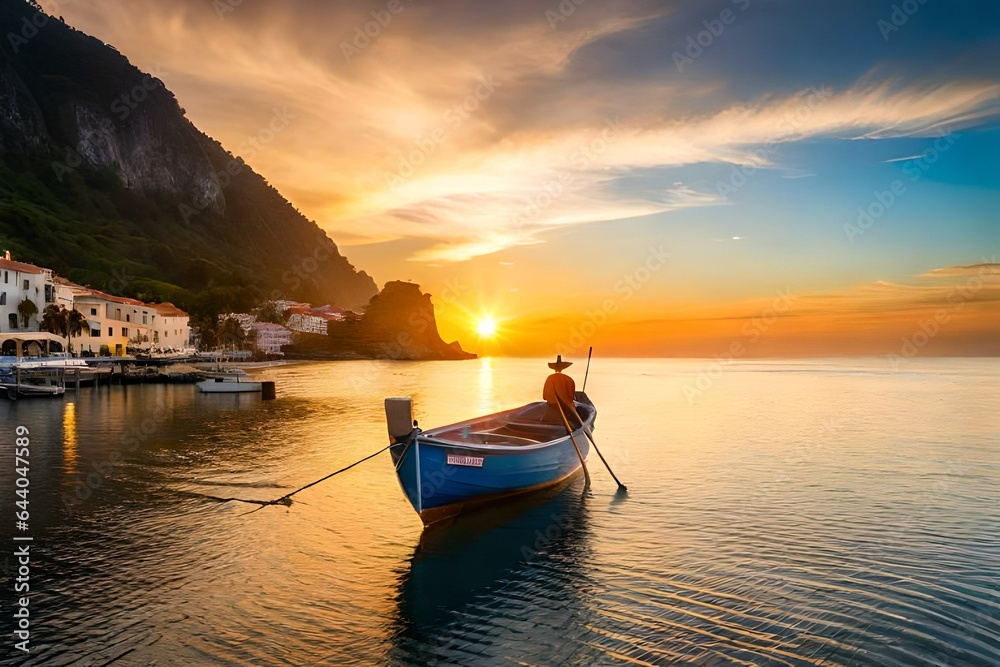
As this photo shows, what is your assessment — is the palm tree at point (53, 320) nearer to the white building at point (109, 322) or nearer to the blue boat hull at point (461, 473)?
the white building at point (109, 322)

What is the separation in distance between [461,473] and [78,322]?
8476cm

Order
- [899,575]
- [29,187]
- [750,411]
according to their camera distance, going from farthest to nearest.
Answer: [29,187] → [750,411] → [899,575]

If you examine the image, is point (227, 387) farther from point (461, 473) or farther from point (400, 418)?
point (400, 418)

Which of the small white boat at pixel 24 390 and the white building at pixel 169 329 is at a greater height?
the white building at pixel 169 329

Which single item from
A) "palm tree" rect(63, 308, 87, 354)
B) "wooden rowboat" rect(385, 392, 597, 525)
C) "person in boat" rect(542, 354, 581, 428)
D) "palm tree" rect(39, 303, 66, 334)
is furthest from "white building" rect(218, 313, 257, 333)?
"wooden rowboat" rect(385, 392, 597, 525)

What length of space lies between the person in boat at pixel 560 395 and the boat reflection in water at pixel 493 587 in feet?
14.3

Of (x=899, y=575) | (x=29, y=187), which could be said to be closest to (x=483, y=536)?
(x=899, y=575)

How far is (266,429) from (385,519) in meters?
21.9

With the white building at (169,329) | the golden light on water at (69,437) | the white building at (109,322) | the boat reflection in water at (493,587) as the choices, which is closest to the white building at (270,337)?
the white building at (169,329)

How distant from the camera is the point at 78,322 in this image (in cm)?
7856

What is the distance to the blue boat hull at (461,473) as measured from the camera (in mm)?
13992

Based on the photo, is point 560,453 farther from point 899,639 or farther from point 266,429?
point 266,429

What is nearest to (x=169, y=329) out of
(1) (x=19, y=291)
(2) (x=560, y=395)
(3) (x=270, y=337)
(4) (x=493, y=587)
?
(1) (x=19, y=291)

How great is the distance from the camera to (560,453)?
1908cm
